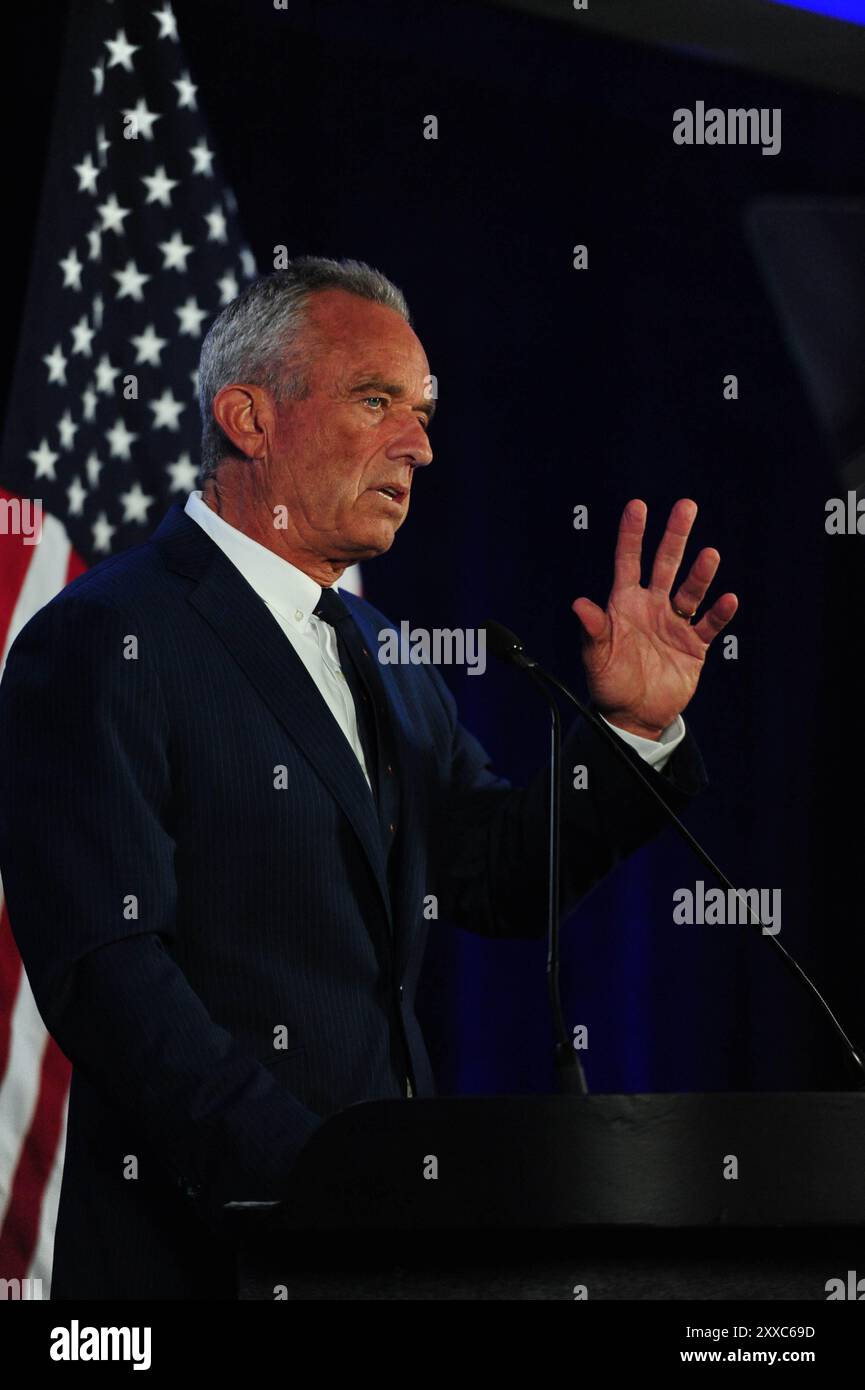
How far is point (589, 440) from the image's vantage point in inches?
122

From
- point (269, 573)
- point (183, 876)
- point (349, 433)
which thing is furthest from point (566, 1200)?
point (349, 433)

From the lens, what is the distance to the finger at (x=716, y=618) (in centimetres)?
199

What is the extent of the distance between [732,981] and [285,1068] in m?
1.48

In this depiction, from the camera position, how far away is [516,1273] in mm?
1226

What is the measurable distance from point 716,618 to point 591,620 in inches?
6.1

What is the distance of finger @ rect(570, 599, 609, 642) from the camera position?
6.77ft

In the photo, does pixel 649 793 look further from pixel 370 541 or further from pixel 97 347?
pixel 97 347

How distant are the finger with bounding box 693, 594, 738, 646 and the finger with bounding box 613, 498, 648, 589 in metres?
0.10

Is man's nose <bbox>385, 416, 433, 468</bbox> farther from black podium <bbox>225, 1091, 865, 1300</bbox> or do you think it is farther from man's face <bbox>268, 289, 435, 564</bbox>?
black podium <bbox>225, 1091, 865, 1300</bbox>

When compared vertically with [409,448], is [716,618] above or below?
below
